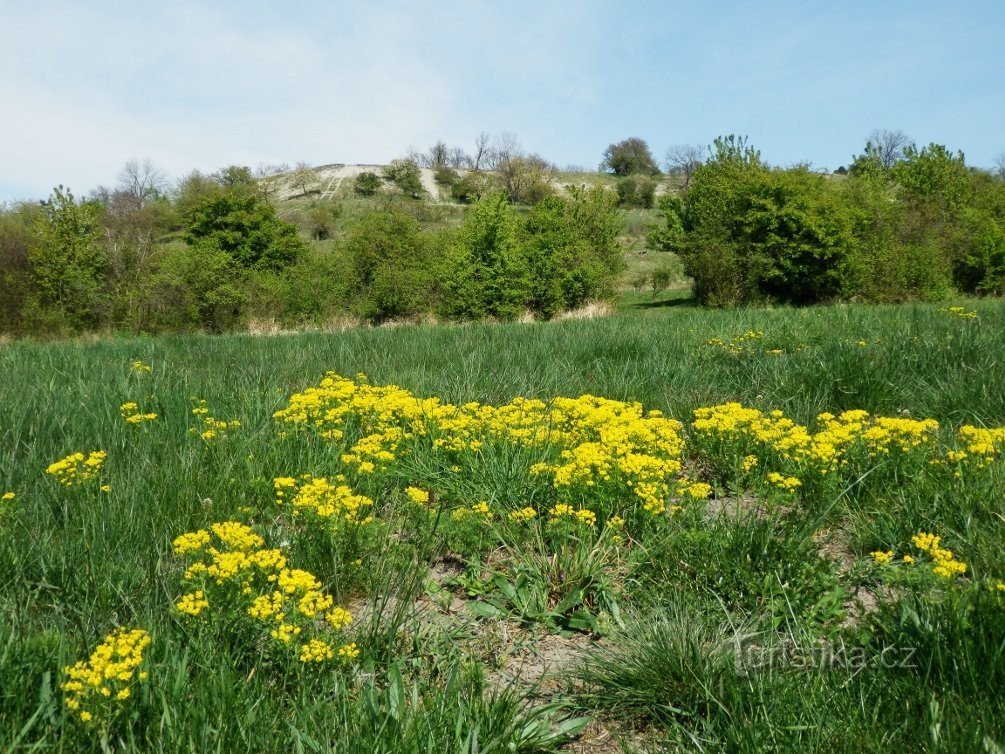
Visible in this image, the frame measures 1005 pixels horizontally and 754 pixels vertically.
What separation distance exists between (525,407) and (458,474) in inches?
24.7

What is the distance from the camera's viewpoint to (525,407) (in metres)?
3.83

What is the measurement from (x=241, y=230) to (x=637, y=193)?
41.4 m

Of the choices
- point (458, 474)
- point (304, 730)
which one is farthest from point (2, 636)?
point (458, 474)

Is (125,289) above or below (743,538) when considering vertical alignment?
above

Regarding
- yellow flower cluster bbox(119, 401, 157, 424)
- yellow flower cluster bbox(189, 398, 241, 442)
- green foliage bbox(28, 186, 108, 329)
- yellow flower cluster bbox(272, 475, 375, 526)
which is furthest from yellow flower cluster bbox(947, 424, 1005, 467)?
green foliage bbox(28, 186, 108, 329)

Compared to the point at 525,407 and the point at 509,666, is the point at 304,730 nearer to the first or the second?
the point at 509,666

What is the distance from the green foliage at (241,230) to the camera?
88.9 feet

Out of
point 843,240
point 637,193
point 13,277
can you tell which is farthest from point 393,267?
point 637,193

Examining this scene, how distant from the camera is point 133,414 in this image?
13.6 feet

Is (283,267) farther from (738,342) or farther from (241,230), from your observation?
(738,342)

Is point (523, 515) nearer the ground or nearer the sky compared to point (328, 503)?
nearer the ground

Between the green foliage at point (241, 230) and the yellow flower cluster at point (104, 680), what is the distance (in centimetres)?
2711

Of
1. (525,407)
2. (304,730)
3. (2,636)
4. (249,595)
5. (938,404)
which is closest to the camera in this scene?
(304,730)

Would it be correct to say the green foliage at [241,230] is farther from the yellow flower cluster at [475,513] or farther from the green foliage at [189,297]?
the yellow flower cluster at [475,513]
